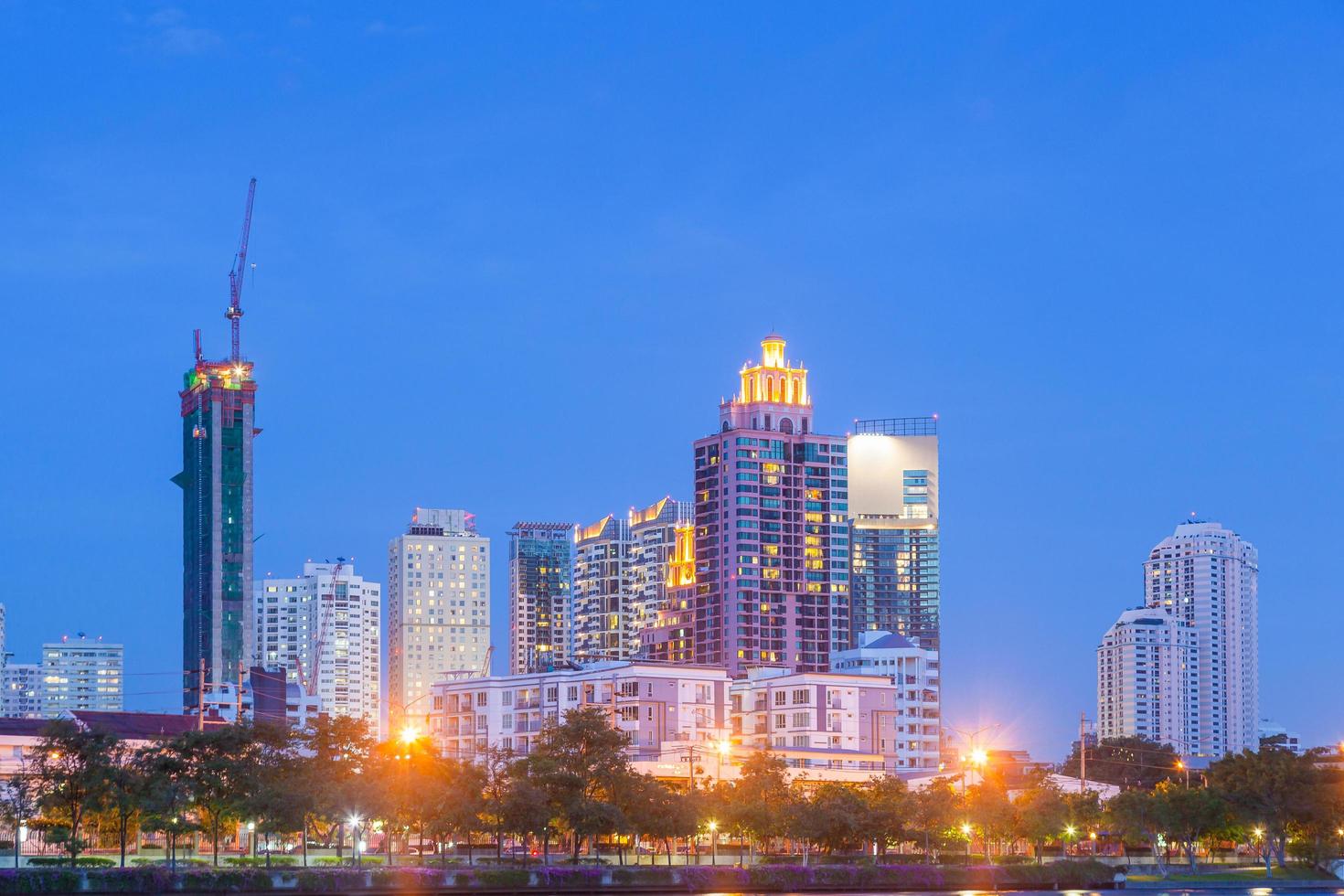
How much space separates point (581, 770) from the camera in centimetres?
11094

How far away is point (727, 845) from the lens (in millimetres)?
140500

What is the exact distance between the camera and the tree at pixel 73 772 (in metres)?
101

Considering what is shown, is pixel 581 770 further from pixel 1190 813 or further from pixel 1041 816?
pixel 1190 813

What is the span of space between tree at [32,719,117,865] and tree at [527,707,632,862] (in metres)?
23.4

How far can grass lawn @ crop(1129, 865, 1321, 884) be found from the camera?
11888 cm

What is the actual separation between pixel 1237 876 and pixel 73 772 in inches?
2758

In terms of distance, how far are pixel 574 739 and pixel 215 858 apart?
2172 cm

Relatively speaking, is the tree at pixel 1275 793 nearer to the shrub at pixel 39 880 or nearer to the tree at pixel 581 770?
the tree at pixel 581 770

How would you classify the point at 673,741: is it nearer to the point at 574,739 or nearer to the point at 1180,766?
the point at 1180,766

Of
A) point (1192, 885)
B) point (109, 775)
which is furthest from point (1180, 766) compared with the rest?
point (109, 775)

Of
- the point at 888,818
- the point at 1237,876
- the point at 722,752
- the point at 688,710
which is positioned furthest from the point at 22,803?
the point at 688,710

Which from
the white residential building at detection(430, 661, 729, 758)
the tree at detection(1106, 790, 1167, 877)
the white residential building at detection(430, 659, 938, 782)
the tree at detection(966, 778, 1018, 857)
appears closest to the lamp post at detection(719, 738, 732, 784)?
the white residential building at detection(430, 659, 938, 782)

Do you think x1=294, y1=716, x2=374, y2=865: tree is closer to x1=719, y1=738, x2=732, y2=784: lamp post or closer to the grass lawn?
x1=719, y1=738, x2=732, y2=784: lamp post

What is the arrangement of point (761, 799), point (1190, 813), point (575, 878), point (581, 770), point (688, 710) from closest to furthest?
point (575, 878), point (581, 770), point (761, 799), point (1190, 813), point (688, 710)
